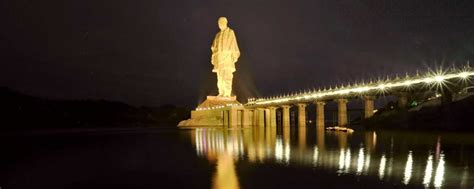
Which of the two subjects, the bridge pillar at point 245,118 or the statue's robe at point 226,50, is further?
the statue's robe at point 226,50

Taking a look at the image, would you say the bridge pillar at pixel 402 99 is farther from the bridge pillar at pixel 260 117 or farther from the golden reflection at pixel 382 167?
the bridge pillar at pixel 260 117

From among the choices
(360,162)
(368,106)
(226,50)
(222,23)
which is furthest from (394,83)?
(222,23)

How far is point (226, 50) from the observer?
135m

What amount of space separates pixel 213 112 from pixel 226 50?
2793 cm

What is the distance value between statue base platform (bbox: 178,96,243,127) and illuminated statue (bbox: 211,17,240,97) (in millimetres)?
7516

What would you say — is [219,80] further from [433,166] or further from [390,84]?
[433,166]

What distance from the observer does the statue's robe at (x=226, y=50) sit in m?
135

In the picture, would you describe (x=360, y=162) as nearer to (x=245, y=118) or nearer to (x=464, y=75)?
(x=464, y=75)

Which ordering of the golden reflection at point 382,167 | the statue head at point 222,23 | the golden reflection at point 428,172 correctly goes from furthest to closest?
the statue head at point 222,23 → the golden reflection at point 382,167 → the golden reflection at point 428,172

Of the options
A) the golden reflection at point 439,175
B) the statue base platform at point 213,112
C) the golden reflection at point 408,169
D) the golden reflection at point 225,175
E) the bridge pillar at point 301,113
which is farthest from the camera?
the statue base platform at point 213,112

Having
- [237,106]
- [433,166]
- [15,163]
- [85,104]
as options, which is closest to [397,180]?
[433,166]

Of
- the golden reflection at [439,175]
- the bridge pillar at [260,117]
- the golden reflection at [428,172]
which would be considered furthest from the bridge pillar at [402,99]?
the golden reflection at [439,175]

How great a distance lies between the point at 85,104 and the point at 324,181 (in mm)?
167654

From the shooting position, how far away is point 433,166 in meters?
20.2
